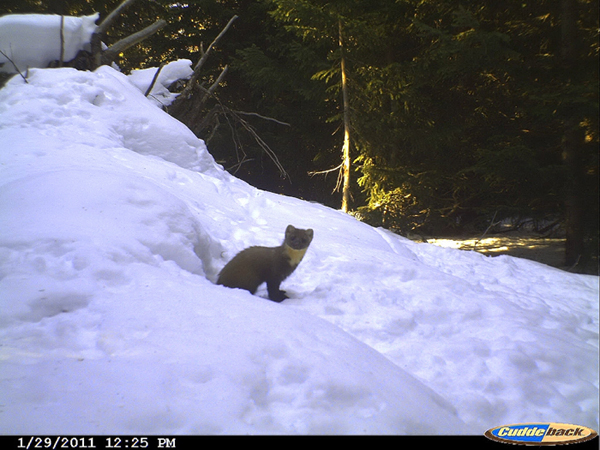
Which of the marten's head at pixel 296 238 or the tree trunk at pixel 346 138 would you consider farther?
the tree trunk at pixel 346 138

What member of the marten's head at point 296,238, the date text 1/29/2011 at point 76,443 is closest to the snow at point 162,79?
the marten's head at point 296,238

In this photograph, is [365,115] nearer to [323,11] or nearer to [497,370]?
[323,11]

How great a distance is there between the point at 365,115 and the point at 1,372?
908cm

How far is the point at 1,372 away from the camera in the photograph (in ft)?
4.67

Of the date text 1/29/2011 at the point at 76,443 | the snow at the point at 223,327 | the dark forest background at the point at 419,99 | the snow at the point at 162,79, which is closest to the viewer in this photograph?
the date text 1/29/2011 at the point at 76,443

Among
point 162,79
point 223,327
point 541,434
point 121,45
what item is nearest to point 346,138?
point 162,79

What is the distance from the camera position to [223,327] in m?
1.91

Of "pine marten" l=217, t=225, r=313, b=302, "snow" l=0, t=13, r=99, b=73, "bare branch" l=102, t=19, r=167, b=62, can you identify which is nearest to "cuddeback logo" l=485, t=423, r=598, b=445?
Result: "pine marten" l=217, t=225, r=313, b=302

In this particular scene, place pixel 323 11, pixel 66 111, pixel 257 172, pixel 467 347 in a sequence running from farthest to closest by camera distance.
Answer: pixel 257 172 < pixel 323 11 < pixel 66 111 < pixel 467 347

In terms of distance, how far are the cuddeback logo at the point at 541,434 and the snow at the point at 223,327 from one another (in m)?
0.16

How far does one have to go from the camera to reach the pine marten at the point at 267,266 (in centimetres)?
334

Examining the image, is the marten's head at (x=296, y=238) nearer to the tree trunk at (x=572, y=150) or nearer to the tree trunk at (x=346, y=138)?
the tree trunk at (x=572, y=150)

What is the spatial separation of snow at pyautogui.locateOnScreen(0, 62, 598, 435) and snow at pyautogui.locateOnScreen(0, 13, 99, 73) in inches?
83.9

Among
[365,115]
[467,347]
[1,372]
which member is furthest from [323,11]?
[1,372]
